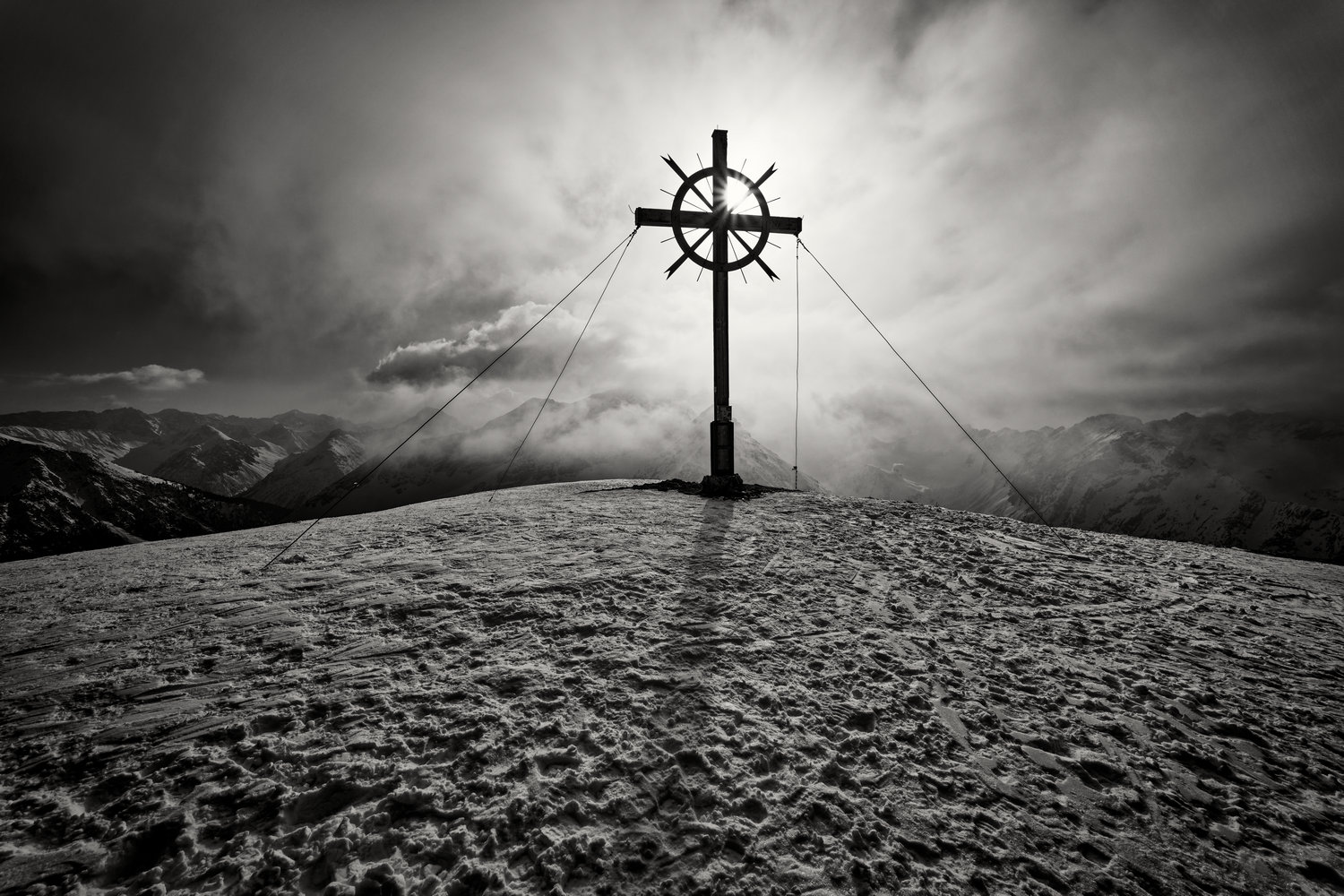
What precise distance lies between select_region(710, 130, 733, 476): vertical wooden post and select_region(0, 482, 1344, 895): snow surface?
504 cm

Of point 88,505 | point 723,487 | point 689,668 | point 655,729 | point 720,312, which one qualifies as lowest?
point 88,505

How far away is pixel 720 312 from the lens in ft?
39.5

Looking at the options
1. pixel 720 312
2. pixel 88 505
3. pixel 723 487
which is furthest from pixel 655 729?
pixel 88 505

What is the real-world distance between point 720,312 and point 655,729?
32.5ft

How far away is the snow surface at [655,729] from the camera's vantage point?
291 cm

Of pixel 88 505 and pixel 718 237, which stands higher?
pixel 718 237

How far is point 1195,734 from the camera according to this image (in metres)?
4.17

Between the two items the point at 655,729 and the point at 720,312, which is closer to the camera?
the point at 655,729

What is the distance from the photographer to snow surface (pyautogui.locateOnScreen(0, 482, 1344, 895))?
9.55 feet

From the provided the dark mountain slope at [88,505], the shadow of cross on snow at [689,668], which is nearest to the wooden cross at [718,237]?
the shadow of cross on snow at [689,668]

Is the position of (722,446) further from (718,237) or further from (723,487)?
(718,237)

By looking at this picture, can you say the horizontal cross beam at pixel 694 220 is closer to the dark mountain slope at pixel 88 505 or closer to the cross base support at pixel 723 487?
the cross base support at pixel 723 487

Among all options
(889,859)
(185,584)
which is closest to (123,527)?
(185,584)

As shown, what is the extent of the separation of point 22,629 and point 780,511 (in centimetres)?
1026
